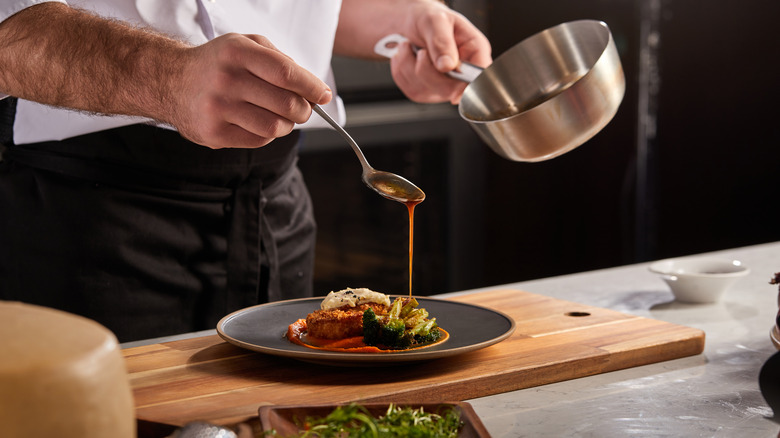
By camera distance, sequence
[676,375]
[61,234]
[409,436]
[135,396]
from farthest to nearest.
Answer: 1. [61,234]
2. [676,375]
3. [135,396]
4. [409,436]

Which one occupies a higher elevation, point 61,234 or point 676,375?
point 61,234

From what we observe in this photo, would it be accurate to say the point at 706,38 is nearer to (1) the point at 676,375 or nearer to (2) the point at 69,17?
(1) the point at 676,375

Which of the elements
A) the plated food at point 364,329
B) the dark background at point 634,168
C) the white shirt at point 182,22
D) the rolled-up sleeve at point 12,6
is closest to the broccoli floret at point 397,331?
the plated food at point 364,329

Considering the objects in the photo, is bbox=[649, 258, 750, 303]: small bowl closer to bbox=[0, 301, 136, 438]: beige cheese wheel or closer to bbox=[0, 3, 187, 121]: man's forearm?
bbox=[0, 3, 187, 121]: man's forearm

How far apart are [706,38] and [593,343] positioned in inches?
112

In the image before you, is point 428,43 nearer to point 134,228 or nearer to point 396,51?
point 396,51

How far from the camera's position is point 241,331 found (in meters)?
1.25

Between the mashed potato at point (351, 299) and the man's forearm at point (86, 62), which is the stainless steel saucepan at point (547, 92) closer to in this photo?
the mashed potato at point (351, 299)

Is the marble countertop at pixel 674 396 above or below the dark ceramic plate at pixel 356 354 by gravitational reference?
below

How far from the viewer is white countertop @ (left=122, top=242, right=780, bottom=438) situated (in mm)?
1000

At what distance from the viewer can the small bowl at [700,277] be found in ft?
5.18

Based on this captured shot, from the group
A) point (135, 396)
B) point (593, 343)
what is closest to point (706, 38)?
point (593, 343)

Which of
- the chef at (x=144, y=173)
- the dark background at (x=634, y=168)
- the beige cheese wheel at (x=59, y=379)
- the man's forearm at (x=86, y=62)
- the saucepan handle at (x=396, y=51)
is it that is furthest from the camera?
the dark background at (x=634, y=168)

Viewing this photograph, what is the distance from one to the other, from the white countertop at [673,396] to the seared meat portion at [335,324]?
0.23 meters
